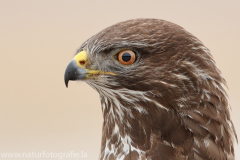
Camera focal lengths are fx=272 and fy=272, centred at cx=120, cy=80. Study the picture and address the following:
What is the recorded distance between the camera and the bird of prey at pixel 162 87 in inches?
83.4

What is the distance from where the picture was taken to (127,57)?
2.12 m

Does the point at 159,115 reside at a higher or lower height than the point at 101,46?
lower

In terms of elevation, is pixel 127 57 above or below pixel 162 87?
above

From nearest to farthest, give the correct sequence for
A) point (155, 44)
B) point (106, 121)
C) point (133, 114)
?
1. point (155, 44)
2. point (133, 114)
3. point (106, 121)

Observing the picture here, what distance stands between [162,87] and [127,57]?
1.18 feet

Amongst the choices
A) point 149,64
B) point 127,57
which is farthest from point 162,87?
point 127,57

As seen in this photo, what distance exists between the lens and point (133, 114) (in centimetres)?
224

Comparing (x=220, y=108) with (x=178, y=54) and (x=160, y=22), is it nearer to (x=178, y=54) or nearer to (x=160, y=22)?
(x=178, y=54)

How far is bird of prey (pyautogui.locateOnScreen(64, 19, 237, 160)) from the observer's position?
2.12 metres

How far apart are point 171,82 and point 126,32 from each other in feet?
1.73

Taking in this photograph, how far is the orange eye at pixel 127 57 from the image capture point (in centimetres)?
212

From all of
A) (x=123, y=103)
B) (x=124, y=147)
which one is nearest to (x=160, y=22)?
(x=123, y=103)

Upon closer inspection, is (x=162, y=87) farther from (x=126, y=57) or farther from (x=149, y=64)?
(x=126, y=57)

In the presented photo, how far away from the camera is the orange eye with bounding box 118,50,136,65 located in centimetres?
212
